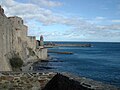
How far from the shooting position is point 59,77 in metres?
8.37

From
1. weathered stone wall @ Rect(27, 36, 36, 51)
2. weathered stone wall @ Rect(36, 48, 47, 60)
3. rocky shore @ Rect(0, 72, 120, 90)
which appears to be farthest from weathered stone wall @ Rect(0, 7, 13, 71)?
weathered stone wall @ Rect(36, 48, 47, 60)

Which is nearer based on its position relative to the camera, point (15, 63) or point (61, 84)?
point (61, 84)

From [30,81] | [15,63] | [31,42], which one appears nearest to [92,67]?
[31,42]

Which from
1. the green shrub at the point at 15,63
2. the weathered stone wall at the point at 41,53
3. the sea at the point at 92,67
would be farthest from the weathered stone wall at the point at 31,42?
the green shrub at the point at 15,63

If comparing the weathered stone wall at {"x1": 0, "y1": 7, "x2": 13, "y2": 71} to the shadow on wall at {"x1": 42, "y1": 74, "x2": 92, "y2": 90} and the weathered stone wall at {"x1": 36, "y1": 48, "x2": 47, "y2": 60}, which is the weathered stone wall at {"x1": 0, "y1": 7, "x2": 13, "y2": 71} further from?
the weathered stone wall at {"x1": 36, "y1": 48, "x2": 47, "y2": 60}

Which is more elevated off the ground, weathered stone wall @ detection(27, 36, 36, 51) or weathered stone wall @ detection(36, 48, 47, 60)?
weathered stone wall @ detection(27, 36, 36, 51)

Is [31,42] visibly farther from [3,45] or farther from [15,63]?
[3,45]

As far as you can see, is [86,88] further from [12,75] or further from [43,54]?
[43,54]

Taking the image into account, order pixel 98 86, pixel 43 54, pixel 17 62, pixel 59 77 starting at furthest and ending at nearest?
pixel 43 54
pixel 17 62
pixel 59 77
pixel 98 86

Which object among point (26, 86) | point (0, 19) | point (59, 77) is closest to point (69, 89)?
point (59, 77)

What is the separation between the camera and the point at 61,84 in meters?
8.12

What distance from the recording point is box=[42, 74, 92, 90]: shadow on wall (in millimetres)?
6876

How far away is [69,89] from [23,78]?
1.97 meters

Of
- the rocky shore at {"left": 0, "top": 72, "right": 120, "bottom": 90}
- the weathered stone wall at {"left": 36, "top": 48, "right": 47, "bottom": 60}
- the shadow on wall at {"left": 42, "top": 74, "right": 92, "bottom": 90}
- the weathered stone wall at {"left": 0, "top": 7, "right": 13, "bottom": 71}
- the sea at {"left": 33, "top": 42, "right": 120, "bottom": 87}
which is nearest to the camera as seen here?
the shadow on wall at {"left": 42, "top": 74, "right": 92, "bottom": 90}
